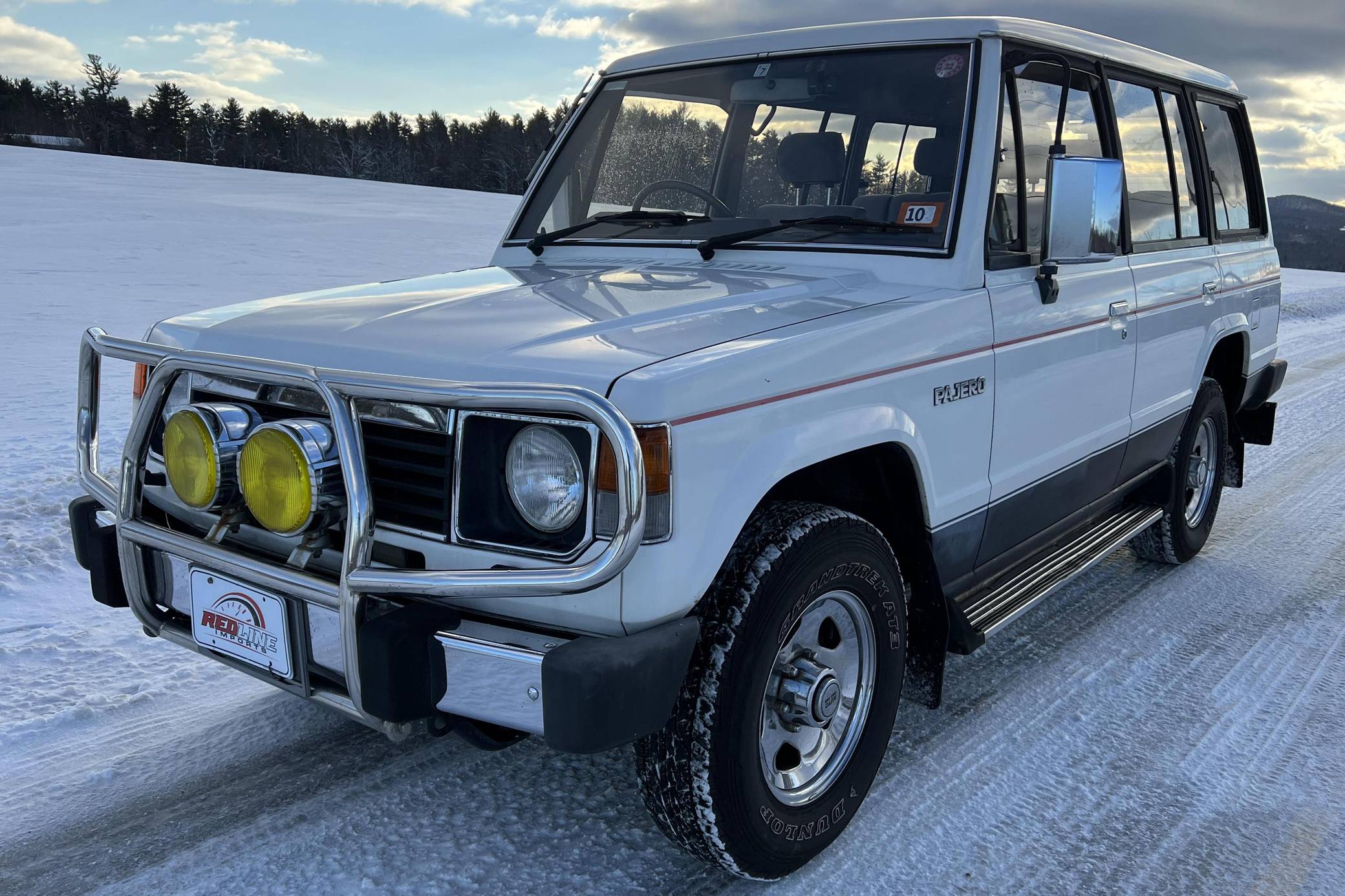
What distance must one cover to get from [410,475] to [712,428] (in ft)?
2.16

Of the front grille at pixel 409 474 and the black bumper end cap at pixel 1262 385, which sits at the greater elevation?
the front grille at pixel 409 474

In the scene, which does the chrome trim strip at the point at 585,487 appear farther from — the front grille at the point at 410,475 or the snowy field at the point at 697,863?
the snowy field at the point at 697,863

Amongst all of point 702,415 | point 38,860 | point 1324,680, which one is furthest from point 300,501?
point 1324,680

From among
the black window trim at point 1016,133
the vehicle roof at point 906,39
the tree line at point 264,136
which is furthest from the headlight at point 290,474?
the tree line at point 264,136

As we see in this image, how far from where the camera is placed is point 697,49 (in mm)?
3830

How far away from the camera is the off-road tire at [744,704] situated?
87.8 inches

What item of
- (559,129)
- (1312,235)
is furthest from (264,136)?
(559,129)

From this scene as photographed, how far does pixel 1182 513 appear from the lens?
4781mm

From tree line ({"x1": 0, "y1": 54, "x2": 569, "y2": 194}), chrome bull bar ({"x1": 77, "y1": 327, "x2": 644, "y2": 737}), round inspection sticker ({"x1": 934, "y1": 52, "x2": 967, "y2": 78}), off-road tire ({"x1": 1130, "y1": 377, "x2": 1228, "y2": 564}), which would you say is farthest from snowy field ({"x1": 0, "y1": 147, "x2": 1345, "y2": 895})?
tree line ({"x1": 0, "y1": 54, "x2": 569, "y2": 194})

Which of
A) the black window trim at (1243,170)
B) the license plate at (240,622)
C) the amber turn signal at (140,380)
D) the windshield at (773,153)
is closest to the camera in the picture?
the license plate at (240,622)

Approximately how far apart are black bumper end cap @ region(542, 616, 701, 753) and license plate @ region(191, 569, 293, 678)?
672 millimetres

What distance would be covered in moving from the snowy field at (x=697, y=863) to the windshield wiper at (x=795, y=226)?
151 cm

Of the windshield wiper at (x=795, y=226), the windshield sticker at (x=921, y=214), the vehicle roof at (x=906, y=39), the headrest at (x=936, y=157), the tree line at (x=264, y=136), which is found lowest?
the windshield wiper at (x=795, y=226)

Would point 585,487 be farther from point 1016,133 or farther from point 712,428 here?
point 1016,133
